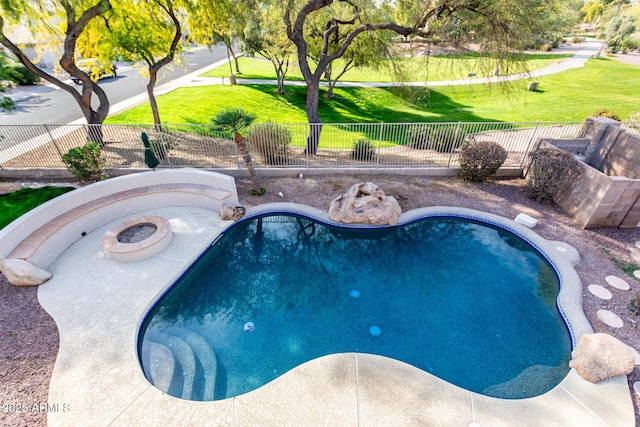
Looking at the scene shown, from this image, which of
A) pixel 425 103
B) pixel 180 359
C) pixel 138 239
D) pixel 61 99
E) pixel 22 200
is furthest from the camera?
pixel 425 103

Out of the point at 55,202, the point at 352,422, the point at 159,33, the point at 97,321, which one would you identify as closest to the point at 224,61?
the point at 159,33

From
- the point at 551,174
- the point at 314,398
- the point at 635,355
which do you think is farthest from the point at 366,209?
the point at 635,355

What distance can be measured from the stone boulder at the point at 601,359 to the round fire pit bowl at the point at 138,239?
31.7 ft

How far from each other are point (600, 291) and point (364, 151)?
8.82 meters

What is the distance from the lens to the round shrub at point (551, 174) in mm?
9486

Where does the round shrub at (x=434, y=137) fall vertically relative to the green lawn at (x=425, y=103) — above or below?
above

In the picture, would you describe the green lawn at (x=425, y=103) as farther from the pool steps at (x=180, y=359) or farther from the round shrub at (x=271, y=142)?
the pool steps at (x=180, y=359)

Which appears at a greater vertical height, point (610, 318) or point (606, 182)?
point (606, 182)

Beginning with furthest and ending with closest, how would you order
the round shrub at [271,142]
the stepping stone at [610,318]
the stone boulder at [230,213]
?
1. the round shrub at [271,142]
2. the stone boulder at [230,213]
3. the stepping stone at [610,318]

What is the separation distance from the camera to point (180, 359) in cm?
588

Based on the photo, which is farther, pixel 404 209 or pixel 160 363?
pixel 404 209

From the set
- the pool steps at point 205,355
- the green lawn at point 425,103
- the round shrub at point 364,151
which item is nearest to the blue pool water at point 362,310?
the pool steps at point 205,355

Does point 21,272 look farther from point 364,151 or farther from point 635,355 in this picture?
point 635,355

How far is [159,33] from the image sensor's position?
13.2 meters
